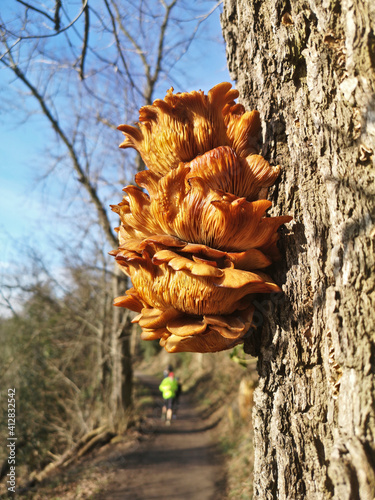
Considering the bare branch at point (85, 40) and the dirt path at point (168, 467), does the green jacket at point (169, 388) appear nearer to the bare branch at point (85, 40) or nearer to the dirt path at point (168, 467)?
the dirt path at point (168, 467)

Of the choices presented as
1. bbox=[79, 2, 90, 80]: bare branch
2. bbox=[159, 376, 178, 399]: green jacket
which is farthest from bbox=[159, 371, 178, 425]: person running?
bbox=[79, 2, 90, 80]: bare branch

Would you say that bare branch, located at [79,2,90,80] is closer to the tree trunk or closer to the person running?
the tree trunk

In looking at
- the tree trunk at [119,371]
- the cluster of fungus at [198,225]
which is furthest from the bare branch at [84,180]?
the cluster of fungus at [198,225]

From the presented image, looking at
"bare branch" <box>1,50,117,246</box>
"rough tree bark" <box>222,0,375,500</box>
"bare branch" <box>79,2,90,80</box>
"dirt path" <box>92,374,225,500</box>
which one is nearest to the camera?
"rough tree bark" <box>222,0,375,500</box>

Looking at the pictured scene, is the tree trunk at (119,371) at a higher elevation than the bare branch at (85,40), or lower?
lower

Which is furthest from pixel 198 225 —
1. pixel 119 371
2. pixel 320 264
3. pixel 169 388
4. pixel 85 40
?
pixel 169 388

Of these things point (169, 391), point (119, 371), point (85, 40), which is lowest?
point (169, 391)

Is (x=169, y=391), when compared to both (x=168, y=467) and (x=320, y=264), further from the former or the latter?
(x=320, y=264)
